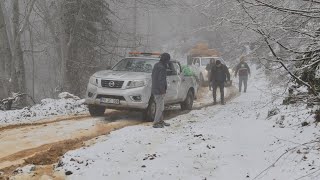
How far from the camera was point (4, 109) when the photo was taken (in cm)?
1416

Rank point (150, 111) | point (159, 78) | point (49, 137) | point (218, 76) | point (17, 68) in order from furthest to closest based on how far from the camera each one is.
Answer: point (17, 68), point (218, 76), point (150, 111), point (159, 78), point (49, 137)

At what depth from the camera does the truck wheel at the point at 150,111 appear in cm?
1185

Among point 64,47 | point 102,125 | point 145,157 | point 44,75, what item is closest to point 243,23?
point 145,157

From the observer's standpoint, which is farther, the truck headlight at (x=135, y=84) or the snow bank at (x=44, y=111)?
the snow bank at (x=44, y=111)

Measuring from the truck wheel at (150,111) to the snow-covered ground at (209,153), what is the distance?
147 centimetres

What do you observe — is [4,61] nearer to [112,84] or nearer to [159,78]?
[112,84]

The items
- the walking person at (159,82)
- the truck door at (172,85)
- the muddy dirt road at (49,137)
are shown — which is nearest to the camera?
the muddy dirt road at (49,137)

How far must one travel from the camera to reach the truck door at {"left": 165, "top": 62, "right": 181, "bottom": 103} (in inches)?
523

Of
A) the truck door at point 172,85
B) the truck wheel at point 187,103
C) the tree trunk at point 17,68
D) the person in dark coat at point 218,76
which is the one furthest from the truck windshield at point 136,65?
the tree trunk at point 17,68

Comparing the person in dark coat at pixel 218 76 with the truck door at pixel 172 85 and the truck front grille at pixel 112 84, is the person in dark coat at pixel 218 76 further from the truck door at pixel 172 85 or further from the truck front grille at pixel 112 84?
the truck front grille at pixel 112 84

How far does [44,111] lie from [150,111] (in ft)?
11.1

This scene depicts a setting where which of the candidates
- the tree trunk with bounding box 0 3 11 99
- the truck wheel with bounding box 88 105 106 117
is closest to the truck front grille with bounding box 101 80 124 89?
the truck wheel with bounding box 88 105 106 117

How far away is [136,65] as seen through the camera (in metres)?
13.1

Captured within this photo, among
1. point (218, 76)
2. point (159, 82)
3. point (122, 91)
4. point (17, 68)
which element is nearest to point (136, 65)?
point (122, 91)
